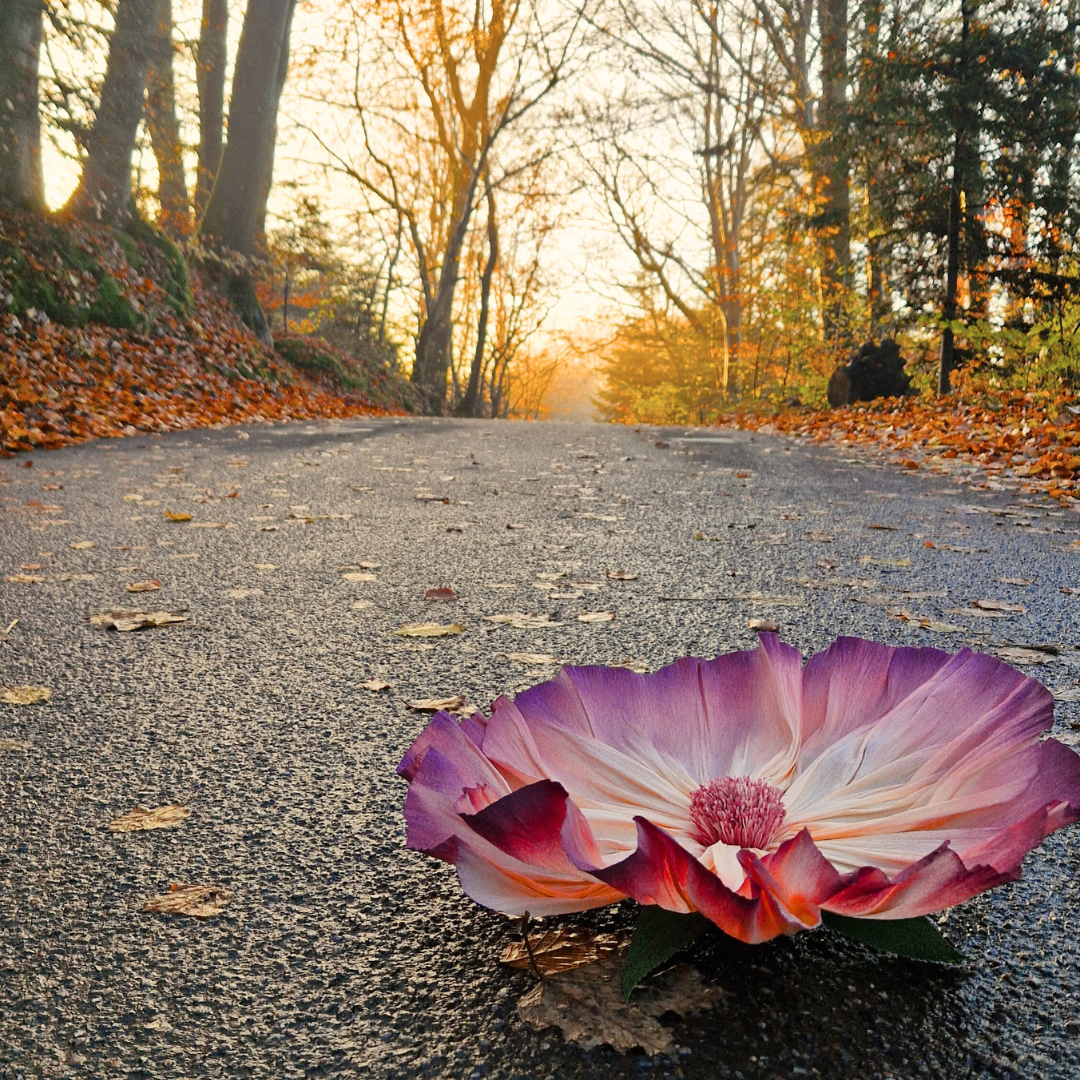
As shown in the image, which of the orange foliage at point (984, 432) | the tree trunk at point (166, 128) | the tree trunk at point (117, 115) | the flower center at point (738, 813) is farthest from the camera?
the tree trunk at point (166, 128)

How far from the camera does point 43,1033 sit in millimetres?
956

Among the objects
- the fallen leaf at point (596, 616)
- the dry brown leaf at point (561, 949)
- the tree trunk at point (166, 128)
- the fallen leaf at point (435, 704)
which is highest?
the tree trunk at point (166, 128)

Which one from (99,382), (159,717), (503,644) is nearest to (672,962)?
(159,717)

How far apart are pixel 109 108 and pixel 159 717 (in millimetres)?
11571

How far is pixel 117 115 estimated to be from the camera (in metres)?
11.1

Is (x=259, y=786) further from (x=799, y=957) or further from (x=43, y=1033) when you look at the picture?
(x=799, y=957)

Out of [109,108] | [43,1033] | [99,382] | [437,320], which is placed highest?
[109,108]

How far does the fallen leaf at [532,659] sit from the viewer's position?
2.21 m

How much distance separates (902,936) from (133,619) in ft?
7.39

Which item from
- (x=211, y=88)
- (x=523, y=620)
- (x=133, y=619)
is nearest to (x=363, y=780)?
(x=523, y=620)

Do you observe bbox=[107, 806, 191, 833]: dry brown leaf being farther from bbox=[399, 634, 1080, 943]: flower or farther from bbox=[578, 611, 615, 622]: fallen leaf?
bbox=[578, 611, 615, 622]: fallen leaf

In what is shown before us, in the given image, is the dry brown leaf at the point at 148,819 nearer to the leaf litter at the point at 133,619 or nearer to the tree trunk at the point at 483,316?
the leaf litter at the point at 133,619

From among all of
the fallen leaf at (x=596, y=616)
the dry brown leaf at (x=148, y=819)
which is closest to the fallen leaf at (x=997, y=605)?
the fallen leaf at (x=596, y=616)

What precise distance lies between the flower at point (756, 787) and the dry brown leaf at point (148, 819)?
59 cm
